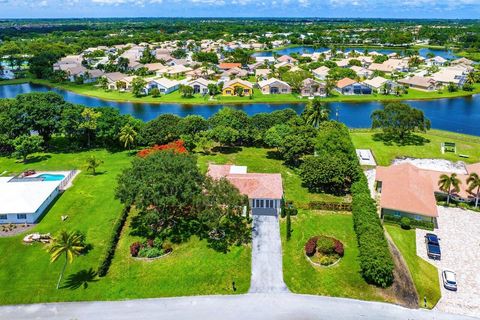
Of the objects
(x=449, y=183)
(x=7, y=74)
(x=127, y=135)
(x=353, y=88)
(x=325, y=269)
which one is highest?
(x=7, y=74)

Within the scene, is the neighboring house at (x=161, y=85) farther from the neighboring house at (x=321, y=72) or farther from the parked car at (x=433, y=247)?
the parked car at (x=433, y=247)

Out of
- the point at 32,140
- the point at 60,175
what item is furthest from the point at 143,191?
→ the point at 32,140

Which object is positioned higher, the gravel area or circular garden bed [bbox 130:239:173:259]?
the gravel area

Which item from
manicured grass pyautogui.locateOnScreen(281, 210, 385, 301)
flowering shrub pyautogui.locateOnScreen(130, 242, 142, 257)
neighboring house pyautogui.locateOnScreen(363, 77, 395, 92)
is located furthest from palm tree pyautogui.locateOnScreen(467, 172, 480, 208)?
neighboring house pyautogui.locateOnScreen(363, 77, 395, 92)

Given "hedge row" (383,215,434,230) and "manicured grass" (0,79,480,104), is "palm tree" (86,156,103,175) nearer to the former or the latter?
"hedge row" (383,215,434,230)

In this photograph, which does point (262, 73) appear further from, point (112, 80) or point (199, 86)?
point (112, 80)

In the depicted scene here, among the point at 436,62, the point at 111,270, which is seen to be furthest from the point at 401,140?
the point at 436,62
